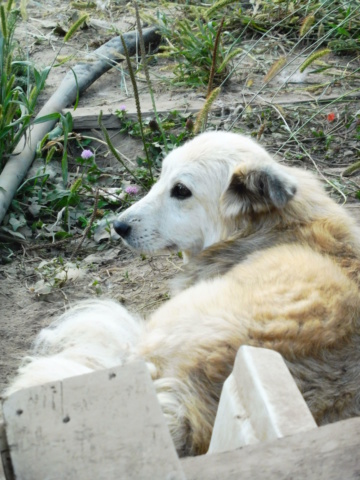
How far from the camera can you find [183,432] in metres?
2.26

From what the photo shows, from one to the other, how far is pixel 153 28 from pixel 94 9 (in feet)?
3.64

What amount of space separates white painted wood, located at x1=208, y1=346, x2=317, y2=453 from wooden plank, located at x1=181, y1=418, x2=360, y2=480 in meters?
0.14

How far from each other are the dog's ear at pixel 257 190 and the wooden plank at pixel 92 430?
2243 mm

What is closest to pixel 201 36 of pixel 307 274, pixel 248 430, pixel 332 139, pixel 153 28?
pixel 153 28

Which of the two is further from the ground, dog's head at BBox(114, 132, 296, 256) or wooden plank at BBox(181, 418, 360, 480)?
wooden plank at BBox(181, 418, 360, 480)

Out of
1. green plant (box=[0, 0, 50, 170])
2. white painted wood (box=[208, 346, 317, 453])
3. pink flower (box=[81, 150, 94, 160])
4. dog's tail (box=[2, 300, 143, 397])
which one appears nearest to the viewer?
white painted wood (box=[208, 346, 317, 453])

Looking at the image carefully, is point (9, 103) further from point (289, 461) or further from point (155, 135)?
point (289, 461)

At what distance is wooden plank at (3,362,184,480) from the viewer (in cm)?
125

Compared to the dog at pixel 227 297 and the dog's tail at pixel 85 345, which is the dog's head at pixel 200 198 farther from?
the dog's tail at pixel 85 345

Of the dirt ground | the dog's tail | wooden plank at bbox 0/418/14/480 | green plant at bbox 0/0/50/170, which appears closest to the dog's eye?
the dirt ground

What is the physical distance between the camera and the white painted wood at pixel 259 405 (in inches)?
61.3

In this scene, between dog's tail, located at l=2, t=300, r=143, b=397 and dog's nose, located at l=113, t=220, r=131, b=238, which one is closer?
dog's tail, located at l=2, t=300, r=143, b=397

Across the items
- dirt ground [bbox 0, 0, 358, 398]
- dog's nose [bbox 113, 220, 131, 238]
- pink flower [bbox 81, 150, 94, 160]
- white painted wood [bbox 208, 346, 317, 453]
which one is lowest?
dirt ground [bbox 0, 0, 358, 398]

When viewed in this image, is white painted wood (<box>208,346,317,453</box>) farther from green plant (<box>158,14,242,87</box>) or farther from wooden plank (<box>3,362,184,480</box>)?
green plant (<box>158,14,242,87</box>)
